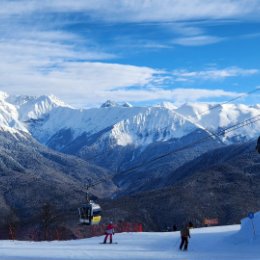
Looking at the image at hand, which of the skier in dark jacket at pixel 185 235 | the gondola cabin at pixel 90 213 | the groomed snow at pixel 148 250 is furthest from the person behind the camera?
the gondola cabin at pixel 90 213

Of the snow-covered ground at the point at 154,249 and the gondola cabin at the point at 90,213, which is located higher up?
the gondola cabin at the point at 90,213

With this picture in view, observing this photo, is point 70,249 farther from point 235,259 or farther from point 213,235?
point 213,235

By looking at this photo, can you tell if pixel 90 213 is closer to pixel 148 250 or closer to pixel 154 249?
pixel 154 249

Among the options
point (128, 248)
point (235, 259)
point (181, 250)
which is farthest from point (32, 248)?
point (235, 259)

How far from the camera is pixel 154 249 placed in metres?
46.5

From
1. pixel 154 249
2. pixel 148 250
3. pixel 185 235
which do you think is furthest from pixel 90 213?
pixel 185 235

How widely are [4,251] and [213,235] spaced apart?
21871 millimetres

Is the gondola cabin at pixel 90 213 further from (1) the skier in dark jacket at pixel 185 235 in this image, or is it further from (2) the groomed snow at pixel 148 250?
(1) the skier in dark jacket at pixel 185 235

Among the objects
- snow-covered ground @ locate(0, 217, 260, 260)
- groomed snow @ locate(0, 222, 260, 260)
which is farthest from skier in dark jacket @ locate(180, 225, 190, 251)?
groomed snow @ locate(0, 222, 260, 260)

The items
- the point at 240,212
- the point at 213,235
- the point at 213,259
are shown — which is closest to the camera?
the point at 213,259

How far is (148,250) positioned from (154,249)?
0.91 m

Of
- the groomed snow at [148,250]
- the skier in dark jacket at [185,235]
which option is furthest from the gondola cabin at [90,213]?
the skier in dark jacket at [185,235]

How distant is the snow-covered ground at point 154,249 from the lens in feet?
130

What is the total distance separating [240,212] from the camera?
19875cm
